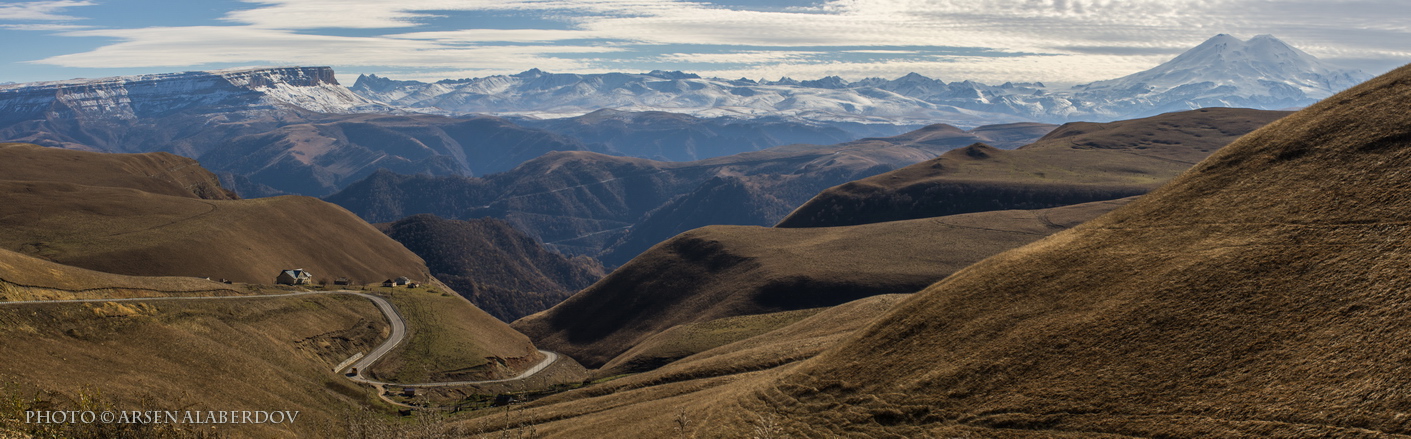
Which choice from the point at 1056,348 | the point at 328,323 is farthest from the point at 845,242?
the point at 1056,348

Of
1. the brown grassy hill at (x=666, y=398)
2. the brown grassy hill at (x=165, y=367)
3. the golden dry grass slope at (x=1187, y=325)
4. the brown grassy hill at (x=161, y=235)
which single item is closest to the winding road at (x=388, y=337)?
the brown grassy hill at (x=165, y=367)

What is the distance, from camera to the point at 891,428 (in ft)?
150

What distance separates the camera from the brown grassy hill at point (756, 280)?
535ft

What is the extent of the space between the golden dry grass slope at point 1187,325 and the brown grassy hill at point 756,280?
99.1 metres

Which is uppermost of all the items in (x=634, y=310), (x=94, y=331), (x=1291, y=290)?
(x=1291, y=290)

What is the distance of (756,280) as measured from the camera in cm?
17375

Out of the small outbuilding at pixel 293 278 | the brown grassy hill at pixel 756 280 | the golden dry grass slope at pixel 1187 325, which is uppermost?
the golden dry grass slope at pixel 1187 325

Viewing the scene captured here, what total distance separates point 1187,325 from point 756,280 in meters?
132

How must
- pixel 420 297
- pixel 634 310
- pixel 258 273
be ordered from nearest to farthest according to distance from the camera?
1. pixel 420 297
2. pixel 258 273
3. pixel 634 310

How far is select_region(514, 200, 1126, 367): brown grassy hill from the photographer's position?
163000mm

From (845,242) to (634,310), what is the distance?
168ft

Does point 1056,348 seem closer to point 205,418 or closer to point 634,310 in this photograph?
point 205,418

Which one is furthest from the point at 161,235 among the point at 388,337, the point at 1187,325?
the point at 1187,325

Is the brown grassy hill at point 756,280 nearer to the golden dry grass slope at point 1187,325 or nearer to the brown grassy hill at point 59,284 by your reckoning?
the brown grassy hill at point 59,284
